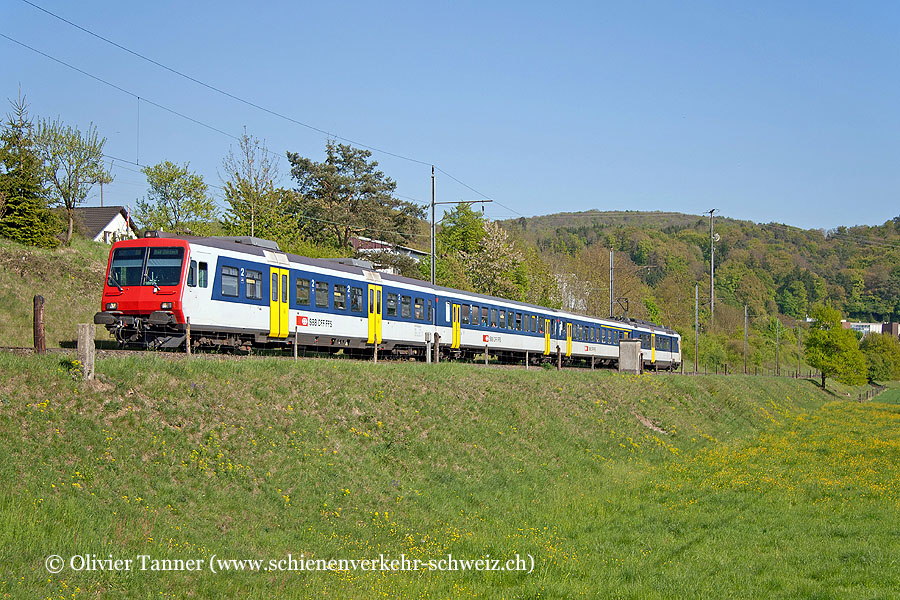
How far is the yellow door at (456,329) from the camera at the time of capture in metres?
33.7

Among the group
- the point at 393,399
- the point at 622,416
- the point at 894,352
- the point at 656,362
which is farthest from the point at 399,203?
the point at 894,352

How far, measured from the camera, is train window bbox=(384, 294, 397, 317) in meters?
28.5

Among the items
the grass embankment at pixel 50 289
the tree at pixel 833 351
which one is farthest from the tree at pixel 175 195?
the tree at pixel 833 351

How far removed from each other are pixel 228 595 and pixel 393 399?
986cm

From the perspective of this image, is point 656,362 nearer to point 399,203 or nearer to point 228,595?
point 399,203

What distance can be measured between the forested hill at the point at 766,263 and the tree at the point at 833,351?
46.1m

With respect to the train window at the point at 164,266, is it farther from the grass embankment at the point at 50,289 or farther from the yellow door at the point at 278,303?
the grass embankment at the point at 50,289

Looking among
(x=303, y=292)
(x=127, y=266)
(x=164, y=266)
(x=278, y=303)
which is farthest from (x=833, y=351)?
(x=127, y=266)

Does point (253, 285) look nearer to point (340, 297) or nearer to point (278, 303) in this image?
point (278, 303)

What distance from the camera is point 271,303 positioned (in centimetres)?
2255

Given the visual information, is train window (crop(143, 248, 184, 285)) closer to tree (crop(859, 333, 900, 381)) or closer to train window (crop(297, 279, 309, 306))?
train window (crop(297, 279, 309, 306))

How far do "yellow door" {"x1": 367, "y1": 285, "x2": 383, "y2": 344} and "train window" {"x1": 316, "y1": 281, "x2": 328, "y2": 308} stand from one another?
107 inches

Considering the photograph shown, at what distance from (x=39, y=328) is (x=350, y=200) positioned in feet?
183

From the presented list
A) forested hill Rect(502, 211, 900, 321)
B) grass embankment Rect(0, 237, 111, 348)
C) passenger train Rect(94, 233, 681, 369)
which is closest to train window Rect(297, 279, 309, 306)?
passenger train Rect(94, 233, 681, 369)
